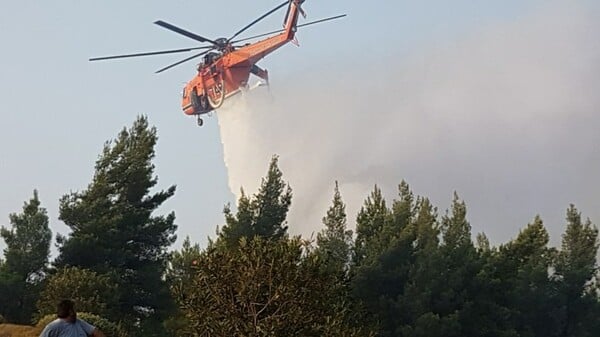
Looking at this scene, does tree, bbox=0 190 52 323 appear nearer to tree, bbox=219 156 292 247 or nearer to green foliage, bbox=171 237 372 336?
→ tree, bbox=219 156 292 247

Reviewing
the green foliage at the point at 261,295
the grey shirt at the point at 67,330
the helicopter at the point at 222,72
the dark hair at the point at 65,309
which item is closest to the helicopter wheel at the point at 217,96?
the helicopter at the point at 222,72

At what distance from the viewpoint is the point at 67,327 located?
12398 mm

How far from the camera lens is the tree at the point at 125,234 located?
143 feet

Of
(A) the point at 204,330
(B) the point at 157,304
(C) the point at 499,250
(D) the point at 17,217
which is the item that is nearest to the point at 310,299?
(A) the point at 204,330

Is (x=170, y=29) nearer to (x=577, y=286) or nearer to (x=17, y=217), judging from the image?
(x=17, y=217)

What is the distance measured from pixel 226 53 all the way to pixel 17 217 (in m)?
23.2

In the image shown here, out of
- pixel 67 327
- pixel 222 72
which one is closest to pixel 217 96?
pixel 222 72

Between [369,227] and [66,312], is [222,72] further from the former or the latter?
[66,312]

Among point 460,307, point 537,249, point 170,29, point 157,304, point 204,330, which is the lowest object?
point 204,330

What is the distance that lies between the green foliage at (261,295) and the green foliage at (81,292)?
43.3ft

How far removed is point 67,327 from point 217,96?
55370 millimetres

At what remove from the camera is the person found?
12.3 meters

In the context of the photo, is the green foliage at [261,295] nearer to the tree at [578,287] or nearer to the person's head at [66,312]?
the person's head at [66,312]

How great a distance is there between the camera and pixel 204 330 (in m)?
24.0
